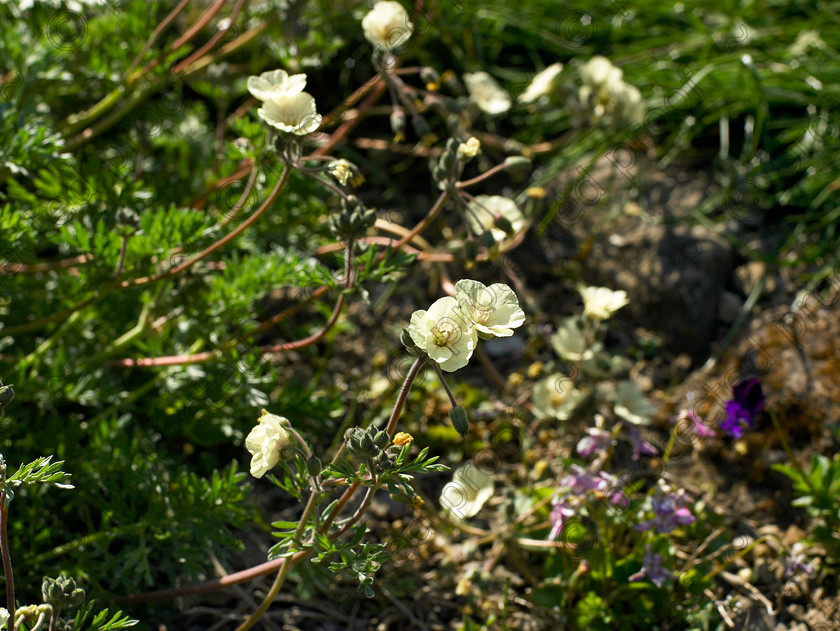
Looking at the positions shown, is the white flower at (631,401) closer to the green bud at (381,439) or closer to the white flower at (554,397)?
the white flower at (554,397)

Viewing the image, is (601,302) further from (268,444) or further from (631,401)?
(268,444)

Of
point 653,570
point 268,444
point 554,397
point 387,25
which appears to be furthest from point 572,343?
point 268,444

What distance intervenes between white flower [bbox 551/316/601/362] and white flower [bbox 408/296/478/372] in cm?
95

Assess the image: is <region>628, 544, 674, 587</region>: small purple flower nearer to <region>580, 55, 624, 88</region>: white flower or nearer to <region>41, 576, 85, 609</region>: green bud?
<region>41, 576, 85, 609</region>: green bud

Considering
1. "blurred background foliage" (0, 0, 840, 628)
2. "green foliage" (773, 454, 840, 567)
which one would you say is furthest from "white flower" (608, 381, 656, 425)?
"blurred background foliage" (0, 0, 840, 628)

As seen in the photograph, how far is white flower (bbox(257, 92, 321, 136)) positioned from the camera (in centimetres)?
155

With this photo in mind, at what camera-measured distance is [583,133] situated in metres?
3.01

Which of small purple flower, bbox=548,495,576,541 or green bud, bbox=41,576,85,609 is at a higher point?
green bud, bbox=41,576,85,609

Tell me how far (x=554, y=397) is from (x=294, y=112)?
3.61 feet

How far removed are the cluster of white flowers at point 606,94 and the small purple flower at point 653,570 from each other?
1.38m

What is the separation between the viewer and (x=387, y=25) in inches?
79.0

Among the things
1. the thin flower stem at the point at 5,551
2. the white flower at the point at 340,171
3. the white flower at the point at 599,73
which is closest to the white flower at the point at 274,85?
the white flower at the point at 340,171

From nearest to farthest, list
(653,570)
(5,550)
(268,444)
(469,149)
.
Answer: (5,550) → (268,444) → (469,149) → (653,570)

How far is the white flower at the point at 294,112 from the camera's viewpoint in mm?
1546
